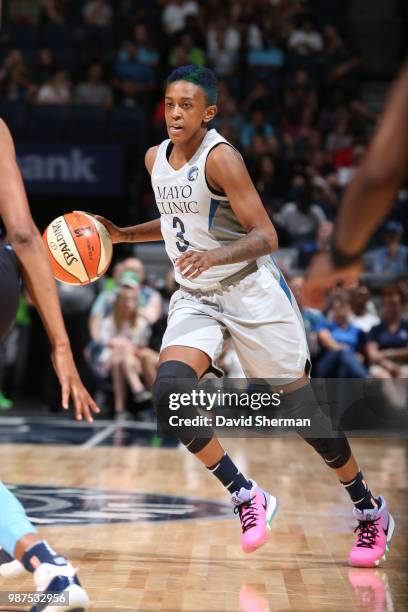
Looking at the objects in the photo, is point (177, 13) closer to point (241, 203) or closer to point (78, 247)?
point (78, 247)

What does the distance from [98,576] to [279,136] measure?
32.0 ft

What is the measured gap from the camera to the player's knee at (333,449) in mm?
4109

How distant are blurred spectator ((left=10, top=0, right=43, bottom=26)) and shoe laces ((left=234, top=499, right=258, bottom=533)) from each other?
11330mm

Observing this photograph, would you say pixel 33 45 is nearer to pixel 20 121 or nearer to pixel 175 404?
pixel 20 121

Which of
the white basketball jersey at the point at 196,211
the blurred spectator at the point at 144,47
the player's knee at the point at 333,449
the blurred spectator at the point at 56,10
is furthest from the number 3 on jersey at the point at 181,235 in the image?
the blurred spectator at the point at 56,10

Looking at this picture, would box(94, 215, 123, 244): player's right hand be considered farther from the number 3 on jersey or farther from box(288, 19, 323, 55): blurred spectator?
Result: box(288, 19, 323, 55): blurred spectator

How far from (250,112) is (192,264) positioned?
391 inches

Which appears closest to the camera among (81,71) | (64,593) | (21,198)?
(64,593)

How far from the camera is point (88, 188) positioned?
39.4ft

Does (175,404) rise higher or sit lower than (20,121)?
higher

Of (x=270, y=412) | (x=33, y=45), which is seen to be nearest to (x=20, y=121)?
(x=33, y=45)

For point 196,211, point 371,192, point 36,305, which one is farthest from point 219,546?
point 371,192

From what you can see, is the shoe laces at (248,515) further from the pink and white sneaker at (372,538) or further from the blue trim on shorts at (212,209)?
the blue trim on shorts at (212,209)

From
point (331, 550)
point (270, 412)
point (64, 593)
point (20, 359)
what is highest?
point (64, 593)
